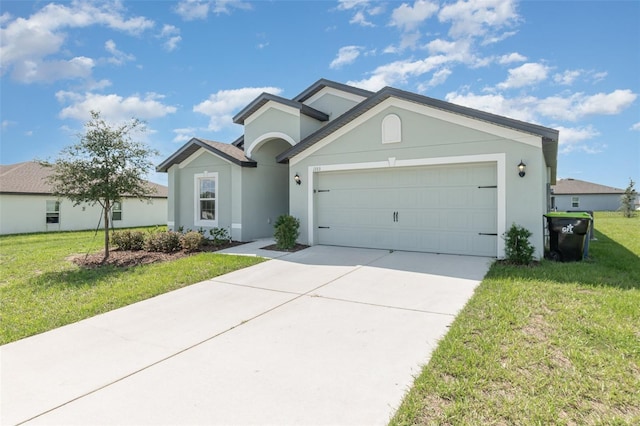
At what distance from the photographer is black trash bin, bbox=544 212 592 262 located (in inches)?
303

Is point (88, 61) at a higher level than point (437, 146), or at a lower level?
higher

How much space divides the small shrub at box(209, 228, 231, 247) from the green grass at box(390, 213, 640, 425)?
8.56 m

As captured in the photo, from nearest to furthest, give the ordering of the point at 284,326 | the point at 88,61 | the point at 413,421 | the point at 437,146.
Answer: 1. the point at 413,421
2. the point at 284,326
3. the point at 437,146
4. the point at 88,61

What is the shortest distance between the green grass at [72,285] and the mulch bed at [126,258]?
363 millimetres

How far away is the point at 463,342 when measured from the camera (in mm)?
3787

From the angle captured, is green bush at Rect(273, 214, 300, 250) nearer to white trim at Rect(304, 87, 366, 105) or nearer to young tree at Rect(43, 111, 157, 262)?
young tree at Rect(43, 111, 157, 262)

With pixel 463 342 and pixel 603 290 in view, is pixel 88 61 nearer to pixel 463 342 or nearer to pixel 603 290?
pixel 463 342

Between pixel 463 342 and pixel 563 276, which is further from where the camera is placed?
pixel 563 276

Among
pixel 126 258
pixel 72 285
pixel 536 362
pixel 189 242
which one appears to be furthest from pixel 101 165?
pixel 536 362

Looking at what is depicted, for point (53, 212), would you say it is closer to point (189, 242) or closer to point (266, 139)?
point (189, 242)

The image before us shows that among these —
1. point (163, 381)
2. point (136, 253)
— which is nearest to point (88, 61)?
point (136, 253)

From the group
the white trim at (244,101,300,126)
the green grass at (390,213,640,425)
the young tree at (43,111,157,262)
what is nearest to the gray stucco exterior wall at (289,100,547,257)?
the white trim at (244,101,300,126)

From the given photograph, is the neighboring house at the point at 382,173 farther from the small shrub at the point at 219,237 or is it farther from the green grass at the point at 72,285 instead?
the green grass at the point at 72,285

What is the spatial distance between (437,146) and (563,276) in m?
3.94
